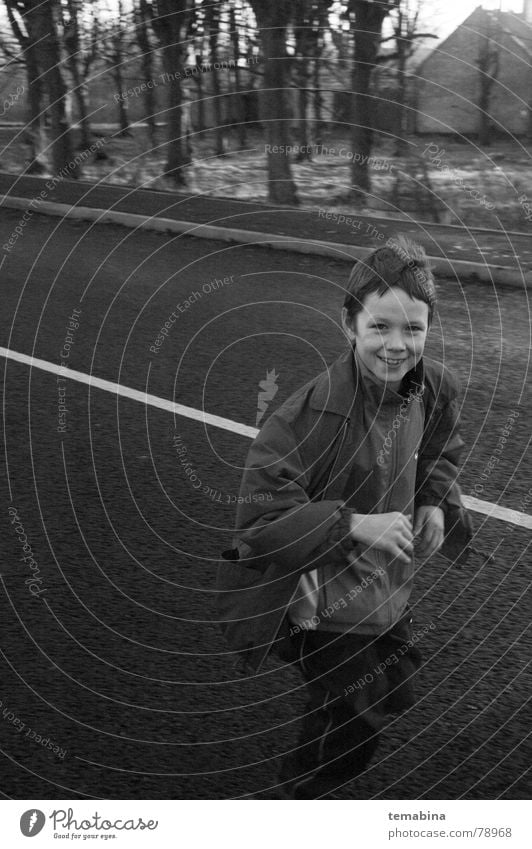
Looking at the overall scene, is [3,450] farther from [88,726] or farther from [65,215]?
[65,215]

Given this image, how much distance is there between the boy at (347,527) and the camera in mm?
2697

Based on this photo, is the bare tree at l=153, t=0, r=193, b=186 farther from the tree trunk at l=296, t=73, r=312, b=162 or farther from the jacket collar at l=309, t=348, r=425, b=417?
the jacket collar at l=309, t=348, r=425, b=417

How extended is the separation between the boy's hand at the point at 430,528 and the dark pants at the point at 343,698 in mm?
186

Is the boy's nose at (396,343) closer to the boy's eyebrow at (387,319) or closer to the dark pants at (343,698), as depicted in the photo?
the boy's eyebrow at (387,319)

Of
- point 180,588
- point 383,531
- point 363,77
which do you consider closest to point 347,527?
point 383,531

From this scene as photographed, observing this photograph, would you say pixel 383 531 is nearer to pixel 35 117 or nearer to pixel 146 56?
pixel 146 56

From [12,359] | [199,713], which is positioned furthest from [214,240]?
[199,713]

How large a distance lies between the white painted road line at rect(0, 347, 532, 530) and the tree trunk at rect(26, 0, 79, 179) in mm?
8813

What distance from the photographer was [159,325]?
8766mm

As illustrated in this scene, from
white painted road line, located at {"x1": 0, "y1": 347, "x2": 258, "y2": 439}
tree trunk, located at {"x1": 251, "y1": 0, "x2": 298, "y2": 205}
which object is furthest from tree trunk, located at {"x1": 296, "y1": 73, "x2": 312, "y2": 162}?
white painted road line, located at {"x1": 0, "y1": 347, "x2": 258, "y2": 439}

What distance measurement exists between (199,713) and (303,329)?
17.0 ft

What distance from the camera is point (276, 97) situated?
15.4m

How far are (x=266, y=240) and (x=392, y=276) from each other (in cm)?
919
